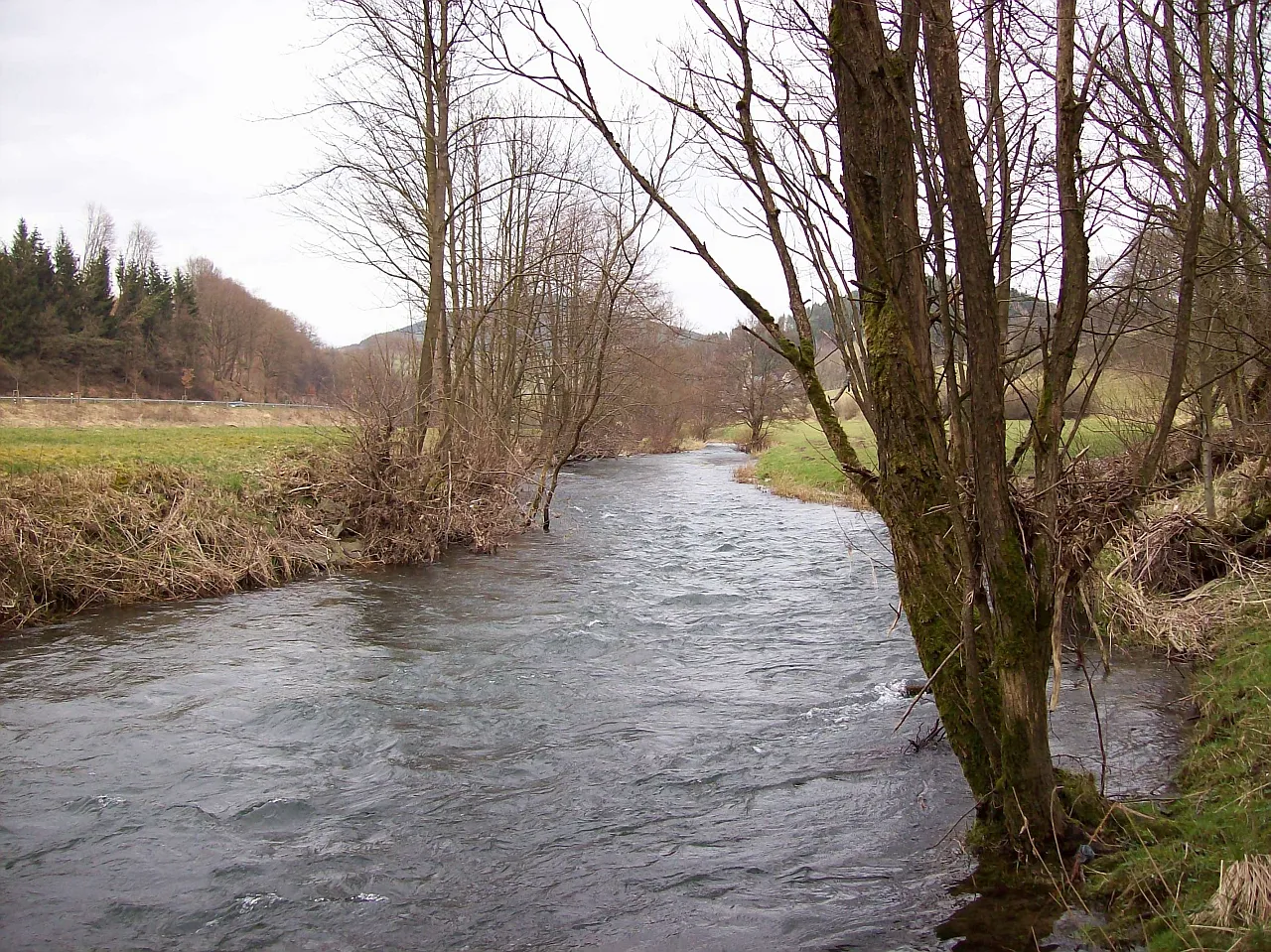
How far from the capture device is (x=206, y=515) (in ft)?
39.6

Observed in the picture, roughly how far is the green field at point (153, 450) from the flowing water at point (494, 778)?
10.2 feet

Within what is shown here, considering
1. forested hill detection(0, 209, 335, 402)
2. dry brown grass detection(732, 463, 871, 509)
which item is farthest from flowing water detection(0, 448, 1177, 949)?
forested hill detection(0, 209, 335, 402)

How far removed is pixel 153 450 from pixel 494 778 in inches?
459

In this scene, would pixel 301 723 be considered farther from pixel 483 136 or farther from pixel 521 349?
pixel 521 349

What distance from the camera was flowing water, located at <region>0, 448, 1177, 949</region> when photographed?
13.5 ft

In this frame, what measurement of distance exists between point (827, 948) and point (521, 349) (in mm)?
21484

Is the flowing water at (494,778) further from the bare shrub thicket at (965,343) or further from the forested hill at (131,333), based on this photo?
the forested hill at (131,333)

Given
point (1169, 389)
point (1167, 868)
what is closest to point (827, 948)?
point (1167, 868)

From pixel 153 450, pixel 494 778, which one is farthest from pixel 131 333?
pixel 494 778

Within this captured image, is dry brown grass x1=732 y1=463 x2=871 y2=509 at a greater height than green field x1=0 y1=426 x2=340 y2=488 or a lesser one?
lesser

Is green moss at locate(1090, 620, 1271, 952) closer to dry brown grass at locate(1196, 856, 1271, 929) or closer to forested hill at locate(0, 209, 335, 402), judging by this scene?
dry brown grass at locate(1196, 856, 1271, 929)

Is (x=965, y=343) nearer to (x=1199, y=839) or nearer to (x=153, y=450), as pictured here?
Result: (x=1199, y=839)

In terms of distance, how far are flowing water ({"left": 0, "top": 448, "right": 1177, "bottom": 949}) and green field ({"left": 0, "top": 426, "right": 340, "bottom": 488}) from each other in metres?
3.11

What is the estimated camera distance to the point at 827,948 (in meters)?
3.81
